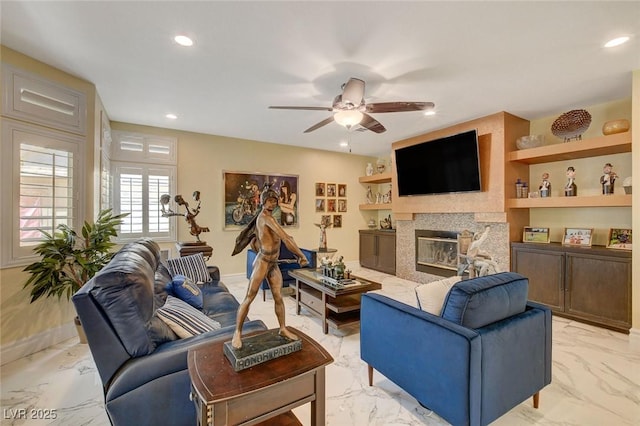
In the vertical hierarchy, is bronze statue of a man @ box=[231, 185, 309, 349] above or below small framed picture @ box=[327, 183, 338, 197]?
below

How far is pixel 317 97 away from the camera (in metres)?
3.33

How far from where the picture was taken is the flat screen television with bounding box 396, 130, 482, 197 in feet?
13.4

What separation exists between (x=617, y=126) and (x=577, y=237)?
137cm

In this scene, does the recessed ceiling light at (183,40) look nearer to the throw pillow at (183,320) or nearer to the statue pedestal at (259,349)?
the throw pillow at (183,320)

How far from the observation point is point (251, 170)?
538 cm

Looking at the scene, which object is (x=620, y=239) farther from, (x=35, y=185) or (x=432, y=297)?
(x=35, y=185)

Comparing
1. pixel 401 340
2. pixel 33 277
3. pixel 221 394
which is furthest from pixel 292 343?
pixel 33 277

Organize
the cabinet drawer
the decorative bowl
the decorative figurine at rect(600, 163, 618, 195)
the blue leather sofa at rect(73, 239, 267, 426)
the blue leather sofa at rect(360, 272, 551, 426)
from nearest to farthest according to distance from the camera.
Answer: the blue leather sofa at rect(73, 239, 267, 426) < the blue leather sofa at rect(360, 272, 551, 426) < the cabinet drawer < the decorative figurine at rect(600, 163, 618, 195) < the decorative bowl

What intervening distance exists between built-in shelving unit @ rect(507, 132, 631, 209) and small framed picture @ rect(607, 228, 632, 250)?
1.32ft

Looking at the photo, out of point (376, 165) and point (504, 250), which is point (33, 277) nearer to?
point (504, 250)

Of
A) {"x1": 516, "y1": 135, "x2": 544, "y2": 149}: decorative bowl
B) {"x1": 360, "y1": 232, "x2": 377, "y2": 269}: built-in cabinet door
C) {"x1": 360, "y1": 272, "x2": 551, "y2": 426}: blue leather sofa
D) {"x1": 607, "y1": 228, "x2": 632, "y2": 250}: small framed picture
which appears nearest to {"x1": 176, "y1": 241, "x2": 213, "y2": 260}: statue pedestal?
{"x1": 360, "y1": 272, "x2": 551, "y2": 426}: blue leather sofa

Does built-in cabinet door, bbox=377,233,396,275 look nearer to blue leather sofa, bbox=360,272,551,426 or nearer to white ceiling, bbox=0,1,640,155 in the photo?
white ceiling, bbox=0,1,640,155

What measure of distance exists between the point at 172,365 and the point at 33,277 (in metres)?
2.13

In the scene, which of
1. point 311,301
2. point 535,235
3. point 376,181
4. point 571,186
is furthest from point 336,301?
point 376,181
